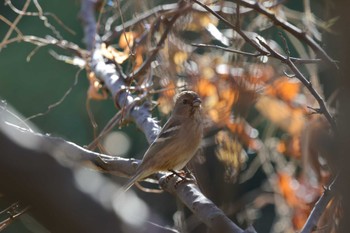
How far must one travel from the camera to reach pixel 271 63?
377cm

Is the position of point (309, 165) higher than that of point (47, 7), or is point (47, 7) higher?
point (47, 7)

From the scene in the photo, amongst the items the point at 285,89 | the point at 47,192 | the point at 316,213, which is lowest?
the point at 47,192

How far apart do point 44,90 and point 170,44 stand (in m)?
3.02

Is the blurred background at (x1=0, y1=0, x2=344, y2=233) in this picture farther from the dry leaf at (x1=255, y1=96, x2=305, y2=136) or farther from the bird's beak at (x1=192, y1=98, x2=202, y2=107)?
the bird's beak at (x1=192, y1=98, x2=202, y2=107)

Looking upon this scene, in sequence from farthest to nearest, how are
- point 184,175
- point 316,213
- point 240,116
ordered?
point 240,116 < point 184,175 < point 316,213

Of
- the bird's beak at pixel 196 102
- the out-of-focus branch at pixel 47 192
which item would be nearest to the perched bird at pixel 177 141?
the bird's beak at pixel 196 102

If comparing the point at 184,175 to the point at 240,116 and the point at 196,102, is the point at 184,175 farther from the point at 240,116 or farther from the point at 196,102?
the point at 196,102

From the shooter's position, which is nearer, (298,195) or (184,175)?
(184,175)

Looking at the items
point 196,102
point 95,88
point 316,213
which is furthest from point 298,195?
point 316,213

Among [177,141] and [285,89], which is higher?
[285,89]

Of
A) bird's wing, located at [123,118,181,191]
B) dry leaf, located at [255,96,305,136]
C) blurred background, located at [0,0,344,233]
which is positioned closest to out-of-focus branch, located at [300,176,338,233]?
blurred background, located at [0,0,344,233]

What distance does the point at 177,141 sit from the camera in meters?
2.90

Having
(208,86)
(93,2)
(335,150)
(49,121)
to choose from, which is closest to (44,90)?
(49,121)

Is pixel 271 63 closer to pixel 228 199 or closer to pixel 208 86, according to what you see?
pixel 208 86
